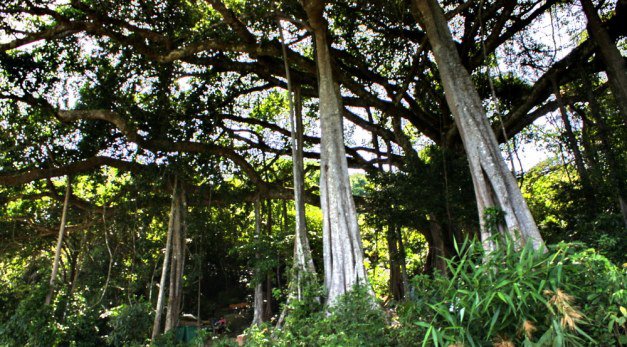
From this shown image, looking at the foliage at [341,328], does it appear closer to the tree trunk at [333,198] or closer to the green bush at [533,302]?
the tree trunk at [333,198]

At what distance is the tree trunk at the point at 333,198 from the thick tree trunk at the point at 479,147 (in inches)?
60.0

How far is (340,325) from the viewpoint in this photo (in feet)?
12.8

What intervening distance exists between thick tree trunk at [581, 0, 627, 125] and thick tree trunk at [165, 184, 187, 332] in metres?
7.52

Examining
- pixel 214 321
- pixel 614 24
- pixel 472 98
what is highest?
pixel 614 24

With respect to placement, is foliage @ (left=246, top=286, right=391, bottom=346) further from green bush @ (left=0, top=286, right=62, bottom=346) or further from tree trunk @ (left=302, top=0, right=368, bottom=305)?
green bush @ (left=0, top=286, right=62, bottom=346)

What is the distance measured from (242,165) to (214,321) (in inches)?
184

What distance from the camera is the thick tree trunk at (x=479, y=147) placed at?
16.0 ft

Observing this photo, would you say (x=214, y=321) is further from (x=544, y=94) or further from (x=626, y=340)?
(x=626, y=340)

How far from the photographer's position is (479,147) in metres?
5.31

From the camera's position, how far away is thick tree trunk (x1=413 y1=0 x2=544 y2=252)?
4891 mm

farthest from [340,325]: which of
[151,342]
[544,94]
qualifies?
[544,94]

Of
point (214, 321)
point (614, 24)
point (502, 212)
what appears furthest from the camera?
point (214, 321)

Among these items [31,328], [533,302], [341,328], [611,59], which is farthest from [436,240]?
[31,328]

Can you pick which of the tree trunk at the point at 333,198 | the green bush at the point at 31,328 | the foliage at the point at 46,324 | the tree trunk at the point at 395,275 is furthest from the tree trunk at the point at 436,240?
the green bush at the point at 31,328
